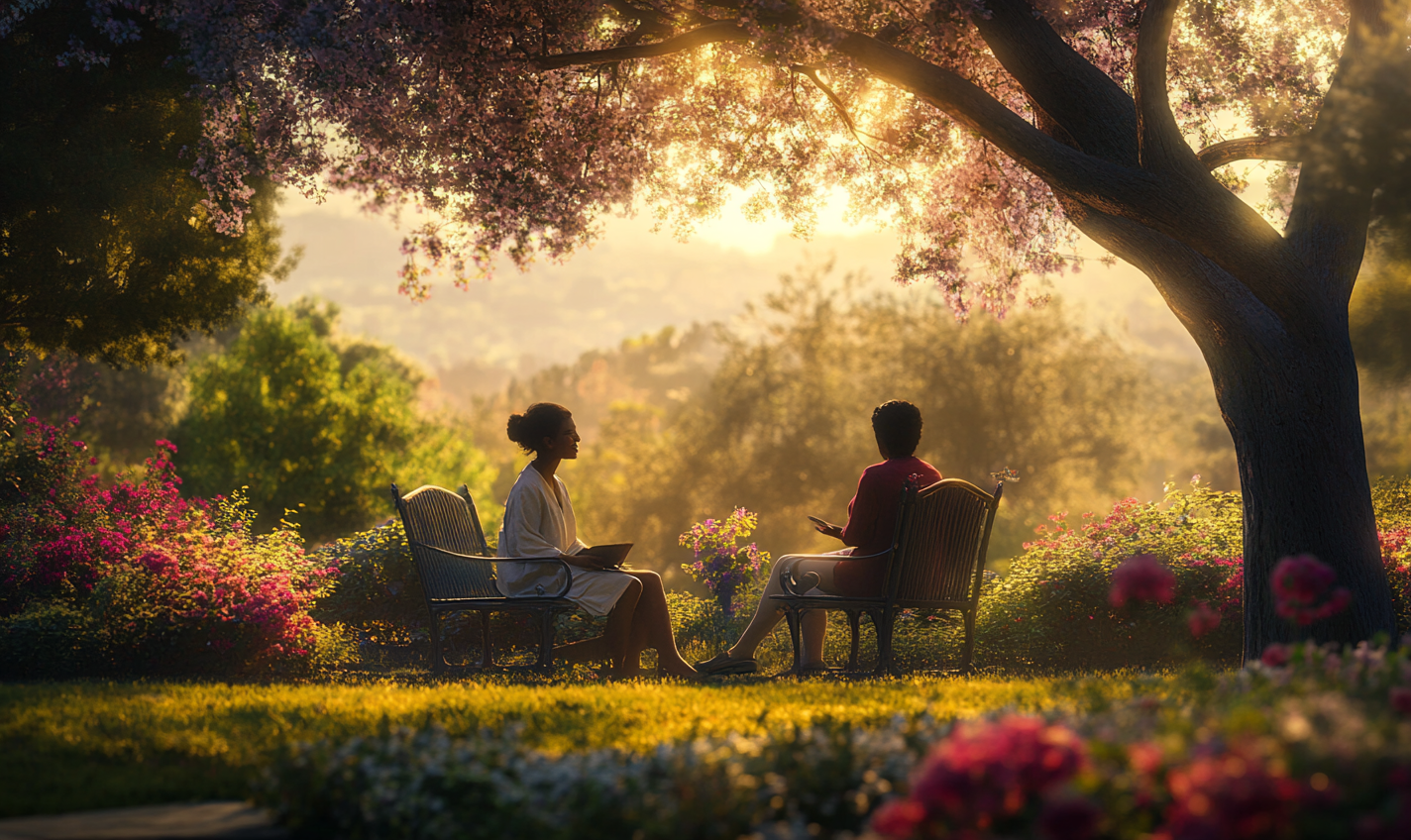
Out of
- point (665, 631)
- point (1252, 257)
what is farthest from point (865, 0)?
point (665, 631)

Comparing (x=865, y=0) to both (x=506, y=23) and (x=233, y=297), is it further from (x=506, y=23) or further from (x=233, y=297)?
(x=233, y=297)

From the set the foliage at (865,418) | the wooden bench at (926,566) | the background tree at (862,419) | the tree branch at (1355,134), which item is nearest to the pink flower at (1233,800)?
the tree branch at (1355,134)

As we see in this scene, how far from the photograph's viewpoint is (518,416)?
24.4ft

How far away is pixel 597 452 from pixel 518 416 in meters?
49.5

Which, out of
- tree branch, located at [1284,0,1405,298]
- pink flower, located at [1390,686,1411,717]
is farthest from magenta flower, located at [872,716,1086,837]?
tree branch, located at [1284,0,1405,298]

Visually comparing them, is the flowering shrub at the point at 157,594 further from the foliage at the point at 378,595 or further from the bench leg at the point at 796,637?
the bench leg at the point at 796,637

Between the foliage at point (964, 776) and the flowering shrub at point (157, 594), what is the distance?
4.01 meters

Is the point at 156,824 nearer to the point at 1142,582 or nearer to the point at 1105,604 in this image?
the point at 1142,582

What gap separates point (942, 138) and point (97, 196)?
23.5 ft

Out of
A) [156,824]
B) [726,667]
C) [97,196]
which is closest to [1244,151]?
[726,667]

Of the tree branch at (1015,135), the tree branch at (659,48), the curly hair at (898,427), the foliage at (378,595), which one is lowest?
the foliage at (378,595)

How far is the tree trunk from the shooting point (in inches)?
243

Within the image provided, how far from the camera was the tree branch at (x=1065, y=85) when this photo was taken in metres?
7.00

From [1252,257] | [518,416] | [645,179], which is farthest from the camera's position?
[645,179]
